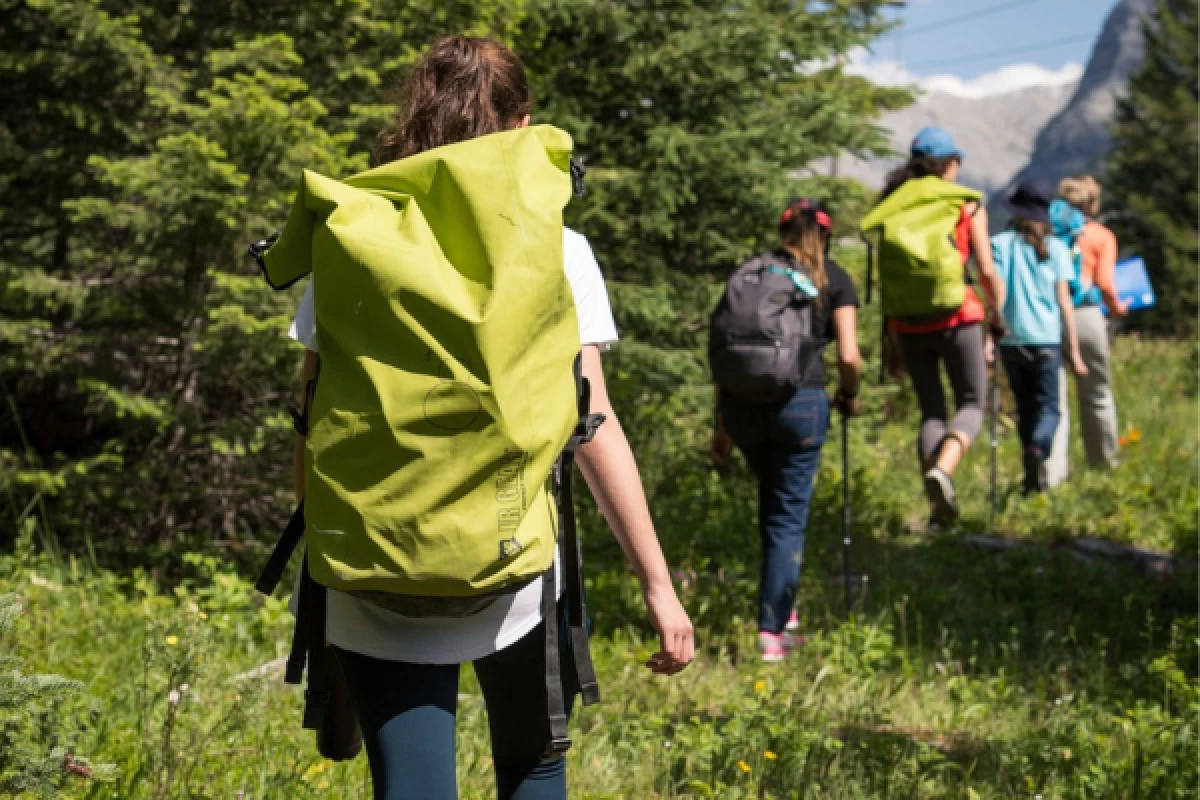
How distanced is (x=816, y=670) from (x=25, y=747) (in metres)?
3.42

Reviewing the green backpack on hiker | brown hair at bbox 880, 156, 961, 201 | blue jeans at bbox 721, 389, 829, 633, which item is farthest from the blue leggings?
brown hair at bbox 880, 156, 961, 201

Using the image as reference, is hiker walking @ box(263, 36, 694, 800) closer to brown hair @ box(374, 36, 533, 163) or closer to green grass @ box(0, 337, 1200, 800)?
brown hair @ box(374, 36, 533, 163)

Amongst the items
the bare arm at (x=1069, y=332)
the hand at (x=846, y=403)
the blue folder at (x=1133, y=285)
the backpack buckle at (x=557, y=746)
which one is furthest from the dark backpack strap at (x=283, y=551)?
the blue folder at (x=1133, y=285)

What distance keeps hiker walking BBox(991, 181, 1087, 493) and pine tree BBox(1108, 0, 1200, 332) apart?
2798 centimetres

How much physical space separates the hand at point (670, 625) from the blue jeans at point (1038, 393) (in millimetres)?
6292

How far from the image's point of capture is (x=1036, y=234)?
26.7 feet

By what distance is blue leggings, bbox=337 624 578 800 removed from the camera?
2.16 meters

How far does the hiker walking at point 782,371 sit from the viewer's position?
5.20 meters

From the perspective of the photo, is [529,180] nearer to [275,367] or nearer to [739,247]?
[275,367]

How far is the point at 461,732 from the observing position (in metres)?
4.24

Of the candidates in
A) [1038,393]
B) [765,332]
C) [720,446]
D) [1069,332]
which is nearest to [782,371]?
[765,332]

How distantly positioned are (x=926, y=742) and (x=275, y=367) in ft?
11.6

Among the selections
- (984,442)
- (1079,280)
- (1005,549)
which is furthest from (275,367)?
(984,442)

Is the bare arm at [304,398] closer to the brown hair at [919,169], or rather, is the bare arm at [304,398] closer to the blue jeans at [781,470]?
the blue jeans at [781,470]
